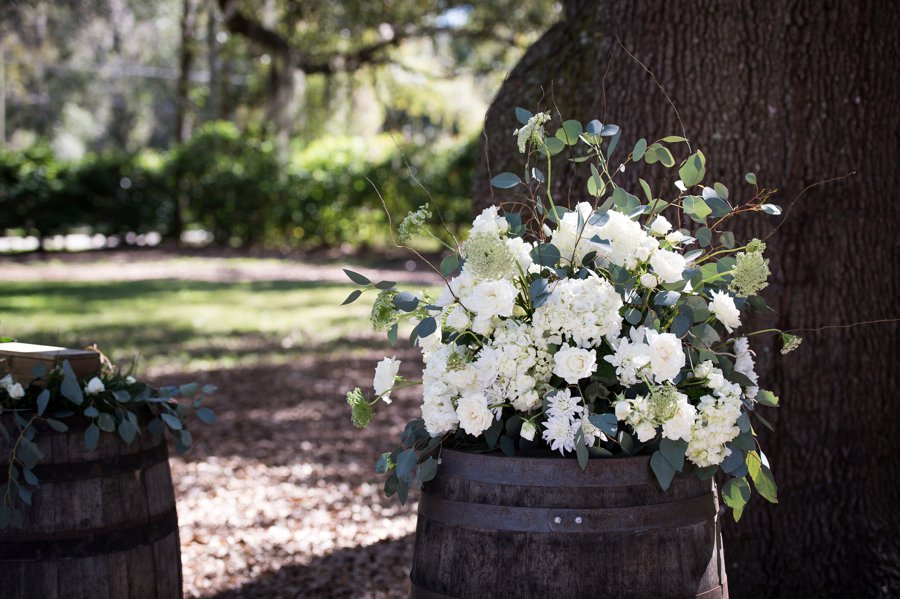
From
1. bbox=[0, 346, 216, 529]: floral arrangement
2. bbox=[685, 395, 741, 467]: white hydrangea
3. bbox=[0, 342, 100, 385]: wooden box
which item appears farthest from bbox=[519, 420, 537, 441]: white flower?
bbox=[0, 342, 100, 385]: wooden box

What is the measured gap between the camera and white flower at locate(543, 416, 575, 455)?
204 centimetres

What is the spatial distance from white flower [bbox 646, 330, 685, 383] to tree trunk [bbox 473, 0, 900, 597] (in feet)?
4.76

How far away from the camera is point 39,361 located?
2.83 meters

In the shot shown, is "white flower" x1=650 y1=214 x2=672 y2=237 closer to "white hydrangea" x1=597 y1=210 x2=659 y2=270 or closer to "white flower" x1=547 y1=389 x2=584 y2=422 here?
"white hydrangea" x1=597 y1=210 x2=659 y2=270

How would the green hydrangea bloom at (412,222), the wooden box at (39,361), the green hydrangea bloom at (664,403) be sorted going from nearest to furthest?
the green hydrangea bloom at (664,403) → the green hydrangea bloom at (412,222) → the wooden box at (39,361)

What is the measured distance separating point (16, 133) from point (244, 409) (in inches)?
1649

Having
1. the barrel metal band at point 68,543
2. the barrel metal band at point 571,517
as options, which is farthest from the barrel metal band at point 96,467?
the barrel metal band at point 571,517

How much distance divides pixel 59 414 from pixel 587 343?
1.53 metres

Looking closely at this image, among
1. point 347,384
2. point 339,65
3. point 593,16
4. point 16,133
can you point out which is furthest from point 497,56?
point 16,133

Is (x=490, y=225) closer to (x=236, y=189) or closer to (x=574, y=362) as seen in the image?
(x=574, y=362)

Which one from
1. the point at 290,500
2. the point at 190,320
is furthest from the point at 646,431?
the point at 190,320

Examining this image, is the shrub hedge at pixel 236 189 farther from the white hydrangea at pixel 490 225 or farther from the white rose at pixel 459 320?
the white rose at pixel 459 320

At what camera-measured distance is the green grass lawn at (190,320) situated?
9.12m

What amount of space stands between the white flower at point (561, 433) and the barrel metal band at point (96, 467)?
137cm
